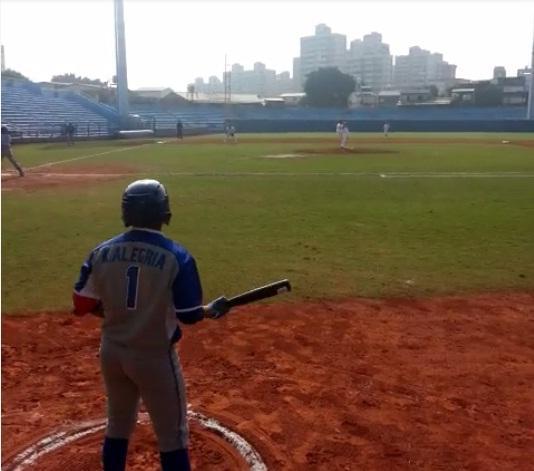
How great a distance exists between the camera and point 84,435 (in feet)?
14.3

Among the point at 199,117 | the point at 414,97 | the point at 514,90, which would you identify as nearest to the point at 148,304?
the point at 199,117

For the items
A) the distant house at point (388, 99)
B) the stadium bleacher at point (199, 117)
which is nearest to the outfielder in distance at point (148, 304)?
the stadium bleacher at point (199, 117)

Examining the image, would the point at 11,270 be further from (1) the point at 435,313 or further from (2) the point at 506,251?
(2) the point at 506,251

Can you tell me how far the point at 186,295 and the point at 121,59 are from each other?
50291mm

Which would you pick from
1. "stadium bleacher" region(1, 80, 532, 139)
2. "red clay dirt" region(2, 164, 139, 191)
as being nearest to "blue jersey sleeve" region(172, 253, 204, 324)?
"red clay dirt" region(2, 164, 139, 191)

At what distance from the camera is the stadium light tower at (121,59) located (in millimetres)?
48625

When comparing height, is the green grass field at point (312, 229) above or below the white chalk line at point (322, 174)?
below

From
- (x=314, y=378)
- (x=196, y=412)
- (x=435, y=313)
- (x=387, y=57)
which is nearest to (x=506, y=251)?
(x=435, y=313)

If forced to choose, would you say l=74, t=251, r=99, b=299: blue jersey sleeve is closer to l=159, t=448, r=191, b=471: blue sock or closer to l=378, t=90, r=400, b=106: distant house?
l=159, t=448, r=191, b=471: blue sock

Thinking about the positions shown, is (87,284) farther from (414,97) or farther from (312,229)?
(414,97)

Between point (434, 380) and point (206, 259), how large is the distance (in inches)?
194

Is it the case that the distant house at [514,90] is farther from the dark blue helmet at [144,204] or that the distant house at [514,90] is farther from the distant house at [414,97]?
the dark blue helmet at [144,204]

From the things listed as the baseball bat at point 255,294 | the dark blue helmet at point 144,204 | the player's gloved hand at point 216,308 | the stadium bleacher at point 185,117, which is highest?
the stadium bleacher at point 185,117

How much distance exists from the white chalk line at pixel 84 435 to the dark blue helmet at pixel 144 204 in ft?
6.08
